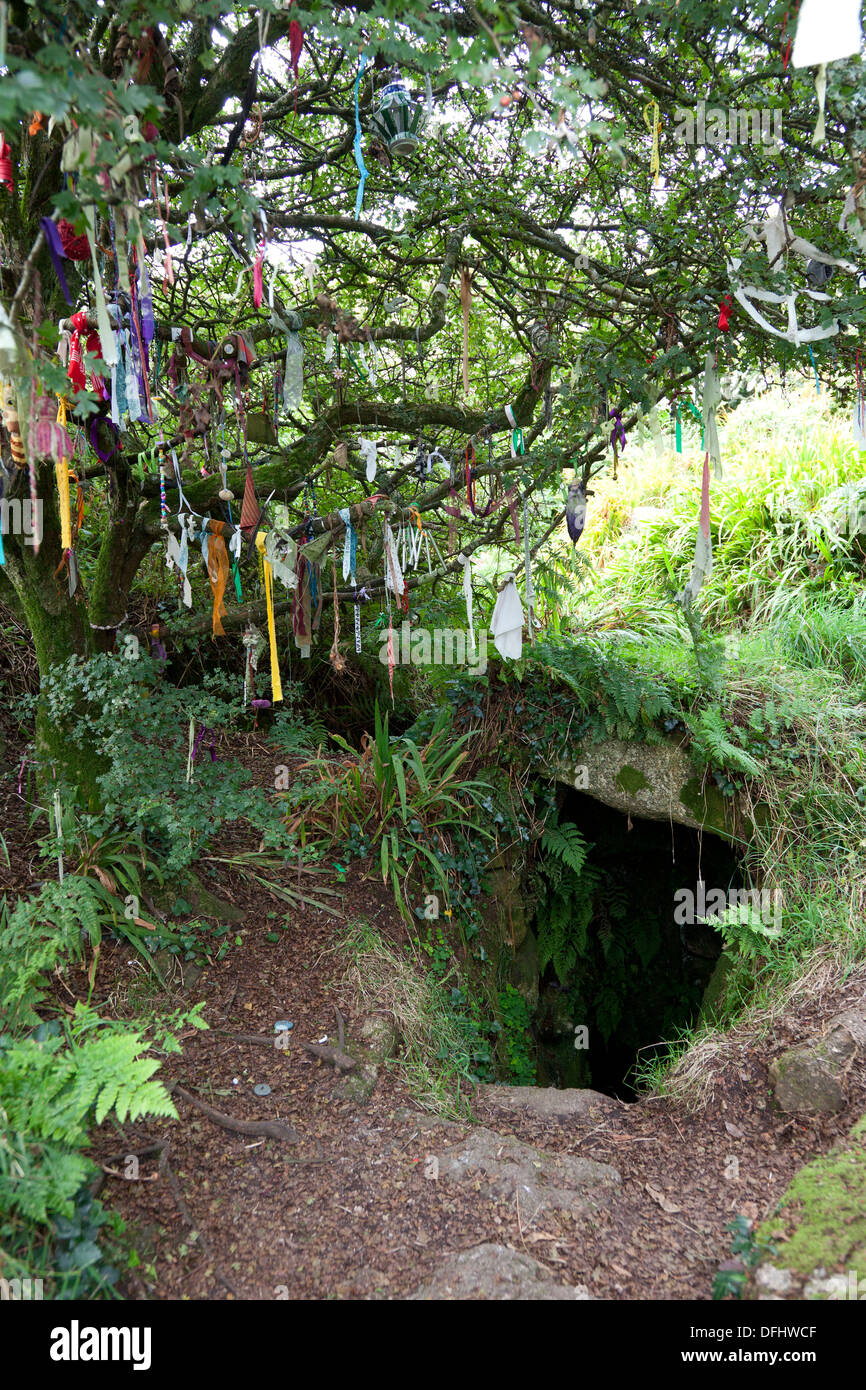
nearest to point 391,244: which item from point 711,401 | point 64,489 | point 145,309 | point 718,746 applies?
point 145,309

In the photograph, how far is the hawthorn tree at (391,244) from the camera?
5.97ft

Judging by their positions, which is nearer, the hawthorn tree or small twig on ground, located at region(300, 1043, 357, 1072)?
the hawthorn tree

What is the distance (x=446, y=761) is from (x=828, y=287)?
260 cm

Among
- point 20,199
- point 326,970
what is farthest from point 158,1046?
point 20,199

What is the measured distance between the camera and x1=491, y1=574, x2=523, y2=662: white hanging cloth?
10.8ft

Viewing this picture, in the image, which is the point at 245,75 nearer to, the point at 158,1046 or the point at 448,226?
the point at 448,226

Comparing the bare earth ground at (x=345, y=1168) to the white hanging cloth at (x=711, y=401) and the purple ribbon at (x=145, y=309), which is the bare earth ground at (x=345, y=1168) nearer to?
the purple ribbon at (x=145, y=309)

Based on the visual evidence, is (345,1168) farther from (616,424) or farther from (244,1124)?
(616,424)

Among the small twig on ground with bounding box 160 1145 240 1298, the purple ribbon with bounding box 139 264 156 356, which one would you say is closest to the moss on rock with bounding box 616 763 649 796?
the small twig on ground with bounding box 160 1145 240 1298

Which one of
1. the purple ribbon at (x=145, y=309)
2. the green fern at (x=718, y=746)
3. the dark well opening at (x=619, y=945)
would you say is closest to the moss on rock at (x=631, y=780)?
the green fern at (x=718, y=746)

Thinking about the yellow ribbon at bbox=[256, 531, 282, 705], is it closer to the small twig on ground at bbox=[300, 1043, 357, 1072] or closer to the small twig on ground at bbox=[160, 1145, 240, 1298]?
the small twig on ground at bbox=[300, 1043, 357, 1072]

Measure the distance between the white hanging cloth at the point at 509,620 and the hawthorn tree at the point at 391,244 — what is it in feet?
0.80

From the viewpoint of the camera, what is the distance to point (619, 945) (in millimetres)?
5367

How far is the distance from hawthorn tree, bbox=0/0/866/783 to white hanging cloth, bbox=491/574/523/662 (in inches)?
9.6
